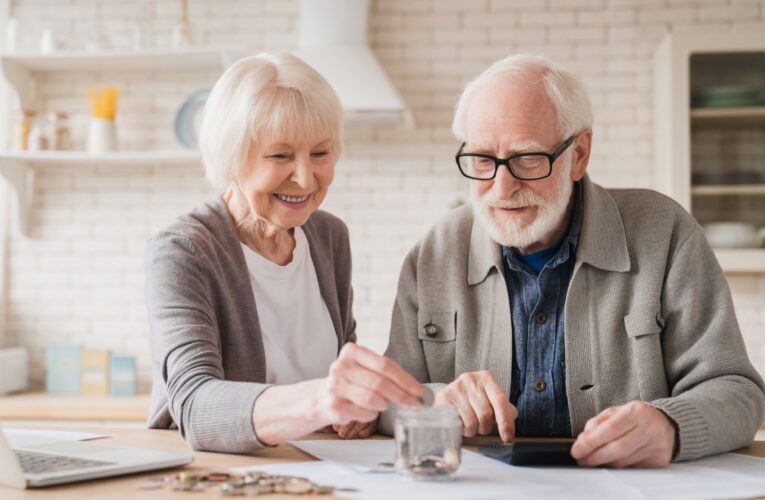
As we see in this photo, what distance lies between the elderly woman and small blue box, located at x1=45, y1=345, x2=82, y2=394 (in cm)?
250

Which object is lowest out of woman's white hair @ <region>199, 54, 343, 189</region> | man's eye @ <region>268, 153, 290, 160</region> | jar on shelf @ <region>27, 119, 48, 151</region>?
man's eye @ <region>268, 153, 290, 160</region>

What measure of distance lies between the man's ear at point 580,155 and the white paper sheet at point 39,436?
3.83ft

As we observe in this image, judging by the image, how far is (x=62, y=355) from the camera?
4.26 meters

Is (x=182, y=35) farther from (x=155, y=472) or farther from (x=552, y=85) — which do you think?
(x=155, y=472)

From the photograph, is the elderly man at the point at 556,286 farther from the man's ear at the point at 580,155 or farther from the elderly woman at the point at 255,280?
the elderly woman at the point at 255,280

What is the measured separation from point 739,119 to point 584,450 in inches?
123

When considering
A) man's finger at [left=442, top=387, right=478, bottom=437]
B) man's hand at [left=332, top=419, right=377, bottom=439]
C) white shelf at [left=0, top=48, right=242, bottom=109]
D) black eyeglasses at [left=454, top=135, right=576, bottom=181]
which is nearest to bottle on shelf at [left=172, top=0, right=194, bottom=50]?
white shelf at [left=0, top=48, right=242, bottom=109]

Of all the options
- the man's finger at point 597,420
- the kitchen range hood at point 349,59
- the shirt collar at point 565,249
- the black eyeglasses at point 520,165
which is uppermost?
the kitchen range hood at point 349,59

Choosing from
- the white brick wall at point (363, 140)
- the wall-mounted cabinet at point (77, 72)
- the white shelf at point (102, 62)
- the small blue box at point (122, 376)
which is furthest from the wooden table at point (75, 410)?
the white shelf at point (102, 62)

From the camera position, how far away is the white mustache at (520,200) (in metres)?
1.90

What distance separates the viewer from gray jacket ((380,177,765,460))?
1.75m

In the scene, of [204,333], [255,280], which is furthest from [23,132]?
[204,333]

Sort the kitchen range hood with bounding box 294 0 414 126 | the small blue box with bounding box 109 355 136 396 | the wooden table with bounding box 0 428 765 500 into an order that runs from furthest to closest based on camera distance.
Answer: the small blue box with bounding box 109 355 136 396
the kitchen range hood with bounding box 294 0 414 126
the wooden table with bounding box 0 428 765 500

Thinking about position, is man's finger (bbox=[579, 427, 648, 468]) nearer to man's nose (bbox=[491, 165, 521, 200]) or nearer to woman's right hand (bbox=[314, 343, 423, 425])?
woman's right hand (bbox=[314, 343, 423, 425])
